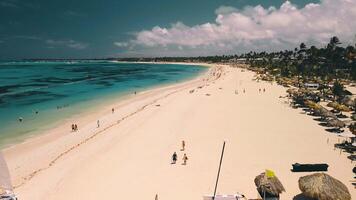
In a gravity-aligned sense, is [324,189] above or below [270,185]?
above

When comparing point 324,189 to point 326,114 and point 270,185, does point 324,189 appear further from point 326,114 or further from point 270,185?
point 326,114

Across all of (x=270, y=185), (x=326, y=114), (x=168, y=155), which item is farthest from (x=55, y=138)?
(x=326, y=114)

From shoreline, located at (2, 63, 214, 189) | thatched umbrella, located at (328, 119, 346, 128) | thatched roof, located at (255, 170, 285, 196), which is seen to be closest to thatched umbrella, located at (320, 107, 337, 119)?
thatched umbrella, located at (328, 119, 346, 128)

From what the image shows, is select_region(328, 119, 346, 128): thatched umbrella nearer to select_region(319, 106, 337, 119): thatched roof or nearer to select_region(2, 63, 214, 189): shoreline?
select_region(319, 106, 337, 119): thatched roof

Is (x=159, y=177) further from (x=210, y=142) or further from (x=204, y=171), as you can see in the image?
(x=210, y=142)

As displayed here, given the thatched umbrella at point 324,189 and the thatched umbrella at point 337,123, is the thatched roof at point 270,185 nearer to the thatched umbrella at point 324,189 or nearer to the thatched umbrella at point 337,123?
the thatched umbrella at point 324,189

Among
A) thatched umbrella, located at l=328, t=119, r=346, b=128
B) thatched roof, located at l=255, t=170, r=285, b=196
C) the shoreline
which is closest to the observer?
thatched roof, located at l=255, t=170, r=285, b=196
